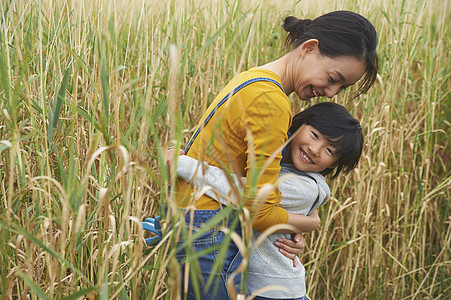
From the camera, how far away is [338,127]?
1395 mm

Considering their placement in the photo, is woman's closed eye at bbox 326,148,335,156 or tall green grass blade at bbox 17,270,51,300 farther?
woman's closed eye at bbox 326,148,335,156

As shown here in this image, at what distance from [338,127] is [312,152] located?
10 cm

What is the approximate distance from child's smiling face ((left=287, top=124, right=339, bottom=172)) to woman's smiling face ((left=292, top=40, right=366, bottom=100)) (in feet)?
0.37

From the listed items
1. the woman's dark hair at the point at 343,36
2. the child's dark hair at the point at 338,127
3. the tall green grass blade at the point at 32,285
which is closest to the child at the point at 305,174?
the child's dark hair at the point at 338,127

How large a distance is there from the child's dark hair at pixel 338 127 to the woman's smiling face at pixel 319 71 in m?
0.08

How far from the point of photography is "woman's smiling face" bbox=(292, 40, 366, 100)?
1.33 meters

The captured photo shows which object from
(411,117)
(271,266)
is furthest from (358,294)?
(271,266)

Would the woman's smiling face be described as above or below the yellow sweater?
above

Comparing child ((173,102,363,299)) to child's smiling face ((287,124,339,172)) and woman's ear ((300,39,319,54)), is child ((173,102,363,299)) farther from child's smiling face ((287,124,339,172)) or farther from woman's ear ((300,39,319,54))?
woman's ear ((300,39,319,54))

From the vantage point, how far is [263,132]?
118cm

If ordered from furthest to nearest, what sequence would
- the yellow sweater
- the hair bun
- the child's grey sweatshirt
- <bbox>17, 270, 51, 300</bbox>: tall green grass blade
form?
the hair bun < the child's grey sweatshirt < the yellow sweater < <bbox>17, 270, 51, 300</bbox>: tall green grass blade

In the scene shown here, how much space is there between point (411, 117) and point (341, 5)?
2.03ft

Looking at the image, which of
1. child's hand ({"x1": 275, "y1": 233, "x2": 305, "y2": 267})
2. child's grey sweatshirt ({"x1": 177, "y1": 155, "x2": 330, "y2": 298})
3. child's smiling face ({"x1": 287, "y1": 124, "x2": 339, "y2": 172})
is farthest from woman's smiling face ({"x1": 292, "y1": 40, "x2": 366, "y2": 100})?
child's hand ({"x1": 275, "y1": 233, "x2": 305, "y2": 267})

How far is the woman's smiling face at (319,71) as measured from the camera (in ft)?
4.38
